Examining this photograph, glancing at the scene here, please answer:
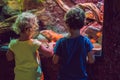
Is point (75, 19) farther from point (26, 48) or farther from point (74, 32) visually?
point (26, 48)

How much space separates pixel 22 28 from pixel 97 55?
2.98 feet

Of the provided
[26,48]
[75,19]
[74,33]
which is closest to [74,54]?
[74,33]

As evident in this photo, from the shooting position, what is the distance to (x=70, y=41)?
3.00 meters

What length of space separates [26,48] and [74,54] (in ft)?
1.50

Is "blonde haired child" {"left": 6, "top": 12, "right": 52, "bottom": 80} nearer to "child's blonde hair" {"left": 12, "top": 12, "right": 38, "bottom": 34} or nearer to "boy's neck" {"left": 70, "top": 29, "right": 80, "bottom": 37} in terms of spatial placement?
"child's blonde hair" {"left": 12, "top": 12, "right": 38, "bottom": 34}

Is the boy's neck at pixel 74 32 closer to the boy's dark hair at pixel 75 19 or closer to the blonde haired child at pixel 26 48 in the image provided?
the boy's dark hair at pixel 75 19

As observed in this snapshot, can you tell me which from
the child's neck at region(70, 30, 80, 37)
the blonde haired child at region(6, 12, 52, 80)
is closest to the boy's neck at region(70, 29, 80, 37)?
the child's neck at region(70, 30, 80, 37)

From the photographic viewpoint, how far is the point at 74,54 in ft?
9.90

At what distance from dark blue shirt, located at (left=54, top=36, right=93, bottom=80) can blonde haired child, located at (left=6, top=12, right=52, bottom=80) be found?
240 mm

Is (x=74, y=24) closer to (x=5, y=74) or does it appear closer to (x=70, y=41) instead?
(x=70, y=41)

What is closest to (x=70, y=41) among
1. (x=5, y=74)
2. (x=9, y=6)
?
(x=5, y=74)

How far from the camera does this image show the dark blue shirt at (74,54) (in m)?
3.00

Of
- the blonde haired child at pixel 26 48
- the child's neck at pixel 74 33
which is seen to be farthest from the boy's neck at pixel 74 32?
the blonde haired child at pixel 26 48

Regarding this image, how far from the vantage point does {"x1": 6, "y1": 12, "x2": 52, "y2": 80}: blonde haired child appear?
10.1ft
